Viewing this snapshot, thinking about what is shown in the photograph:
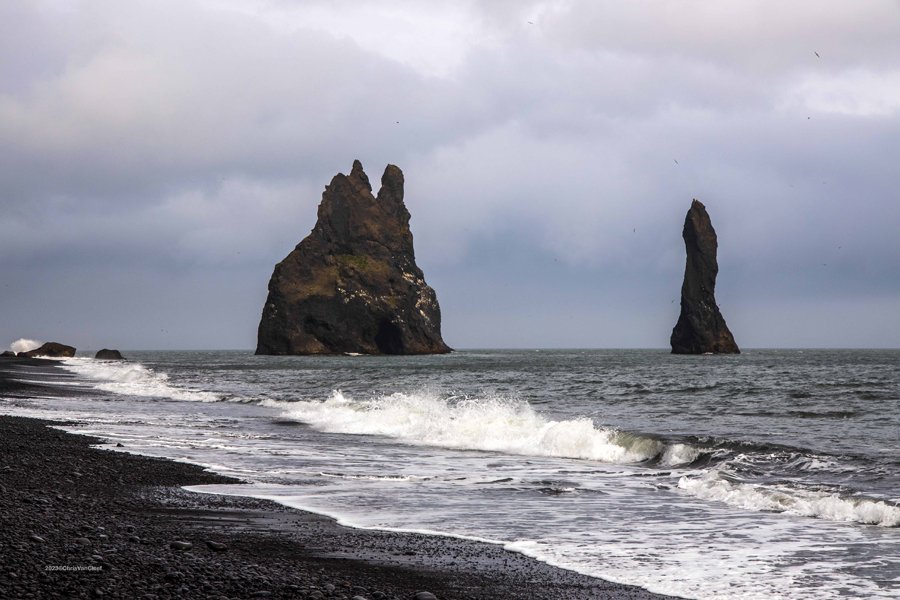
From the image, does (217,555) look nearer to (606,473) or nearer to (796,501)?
(796,501)

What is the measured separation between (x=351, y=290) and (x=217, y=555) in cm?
13982

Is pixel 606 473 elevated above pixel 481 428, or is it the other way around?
pixel 481 428

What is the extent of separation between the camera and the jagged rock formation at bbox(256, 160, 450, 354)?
145500 millimetres

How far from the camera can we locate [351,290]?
147000 mm

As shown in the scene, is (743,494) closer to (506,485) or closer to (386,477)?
(506,485)

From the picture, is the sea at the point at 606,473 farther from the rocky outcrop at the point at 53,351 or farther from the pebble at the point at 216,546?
the rocky outcrop at the point at 53,351

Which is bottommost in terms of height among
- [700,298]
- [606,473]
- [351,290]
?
[606,473]

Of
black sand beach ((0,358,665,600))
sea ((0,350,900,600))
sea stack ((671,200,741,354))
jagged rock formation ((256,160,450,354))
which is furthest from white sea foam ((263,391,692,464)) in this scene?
sea stack ((671,200,741,354))

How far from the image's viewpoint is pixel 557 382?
48.0 metres

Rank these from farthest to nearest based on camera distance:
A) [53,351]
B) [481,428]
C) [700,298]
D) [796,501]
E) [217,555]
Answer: [700,298]
[53,351]
[481,428]
[796,501]
[217,555]

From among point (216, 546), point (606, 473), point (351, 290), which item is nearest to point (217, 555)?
point (216, 546)

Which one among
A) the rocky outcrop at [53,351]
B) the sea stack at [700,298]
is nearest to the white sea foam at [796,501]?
the rocky outcrop at [53,351]

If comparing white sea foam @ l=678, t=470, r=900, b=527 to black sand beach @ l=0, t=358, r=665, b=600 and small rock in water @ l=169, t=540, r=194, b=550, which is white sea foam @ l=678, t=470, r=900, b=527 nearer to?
black sand beach @ l=0, t=358, r=665, b=600

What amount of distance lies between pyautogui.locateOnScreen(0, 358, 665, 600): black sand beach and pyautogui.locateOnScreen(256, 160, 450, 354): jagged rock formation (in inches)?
5271
